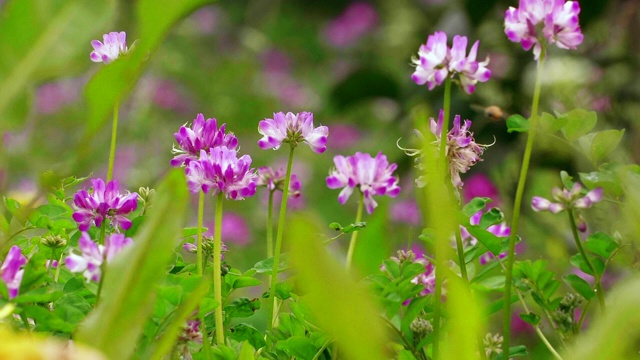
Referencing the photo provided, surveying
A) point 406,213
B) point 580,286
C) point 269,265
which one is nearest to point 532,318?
point 580,286

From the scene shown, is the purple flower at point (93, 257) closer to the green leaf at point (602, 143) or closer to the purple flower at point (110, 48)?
the purple flower at point (110, 48)

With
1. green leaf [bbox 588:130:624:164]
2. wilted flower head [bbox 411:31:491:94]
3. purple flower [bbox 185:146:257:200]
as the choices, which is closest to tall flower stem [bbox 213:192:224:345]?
purple flower [bbox 185:146:257:200]

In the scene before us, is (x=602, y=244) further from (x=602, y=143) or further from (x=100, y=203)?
(x=100, y=203)

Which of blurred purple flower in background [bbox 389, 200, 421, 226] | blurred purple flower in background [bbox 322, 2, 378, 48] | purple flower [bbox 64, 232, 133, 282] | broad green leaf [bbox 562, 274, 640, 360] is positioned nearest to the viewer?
broad green leaf [bbox 562, 274, 640, 360]

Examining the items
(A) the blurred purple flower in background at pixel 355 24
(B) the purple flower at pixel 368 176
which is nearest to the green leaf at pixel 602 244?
(B) the purple flower at pixel 368 176

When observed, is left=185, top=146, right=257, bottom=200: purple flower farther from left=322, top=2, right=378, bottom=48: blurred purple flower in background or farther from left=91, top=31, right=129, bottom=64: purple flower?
left=322, top=2, right=378, bottom=48: blurred purple flower in background
